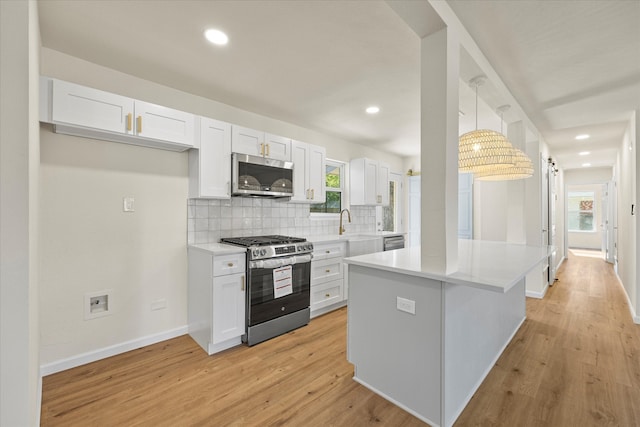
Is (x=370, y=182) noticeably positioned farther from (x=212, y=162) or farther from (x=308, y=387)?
(x=308, y=387)

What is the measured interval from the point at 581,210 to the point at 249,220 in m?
11.4

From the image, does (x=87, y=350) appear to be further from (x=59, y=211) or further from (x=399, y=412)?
(x=399, y=412)

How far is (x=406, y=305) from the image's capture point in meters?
1.81

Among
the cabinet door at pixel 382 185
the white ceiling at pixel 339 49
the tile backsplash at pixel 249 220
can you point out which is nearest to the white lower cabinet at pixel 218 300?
the tile backsplash at pixel 249 220

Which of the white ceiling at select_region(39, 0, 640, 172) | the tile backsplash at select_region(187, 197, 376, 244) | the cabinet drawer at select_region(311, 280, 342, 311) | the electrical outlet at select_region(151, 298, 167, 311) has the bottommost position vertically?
the cabinet drawer at select_region(311, 280, 342, 311)

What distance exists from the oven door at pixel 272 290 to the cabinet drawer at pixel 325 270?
182 mm

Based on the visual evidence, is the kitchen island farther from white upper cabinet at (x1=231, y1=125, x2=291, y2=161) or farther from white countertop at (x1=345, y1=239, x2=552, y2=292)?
white upper cabinet at (x1=231, y1=125, x2=291, y2=161)

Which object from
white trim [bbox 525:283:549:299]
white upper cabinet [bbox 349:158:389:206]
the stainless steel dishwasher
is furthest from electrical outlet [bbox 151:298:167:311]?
white trim [bbox 525:283:549:299]

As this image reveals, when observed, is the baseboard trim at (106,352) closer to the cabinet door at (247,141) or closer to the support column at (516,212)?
the cabinet door at (247,141)

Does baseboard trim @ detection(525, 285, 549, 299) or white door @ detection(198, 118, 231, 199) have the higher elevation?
white door @ detection(198, 118, 231, 199)

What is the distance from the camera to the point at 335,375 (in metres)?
2.22

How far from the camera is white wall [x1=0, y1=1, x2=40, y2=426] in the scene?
1020mm

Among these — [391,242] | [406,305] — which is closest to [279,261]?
[406,305]

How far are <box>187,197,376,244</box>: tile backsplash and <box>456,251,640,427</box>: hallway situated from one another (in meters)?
2.63
